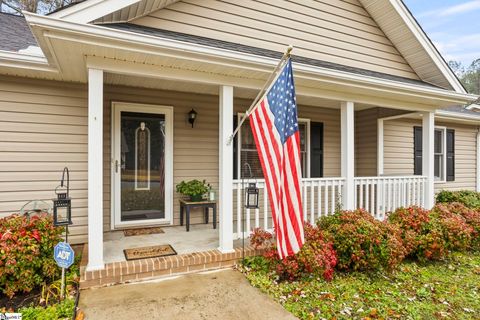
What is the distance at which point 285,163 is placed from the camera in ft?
8.49

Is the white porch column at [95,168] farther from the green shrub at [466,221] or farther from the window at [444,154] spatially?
the window at [444,154]

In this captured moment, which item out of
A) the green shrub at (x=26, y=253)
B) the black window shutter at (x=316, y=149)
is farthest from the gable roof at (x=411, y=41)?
the green shrub at (x=26, y=253)

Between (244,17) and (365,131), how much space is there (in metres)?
4.26

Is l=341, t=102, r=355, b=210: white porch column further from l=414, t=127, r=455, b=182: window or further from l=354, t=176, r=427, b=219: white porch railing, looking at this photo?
l=414, t=127, r=455, b=182: window

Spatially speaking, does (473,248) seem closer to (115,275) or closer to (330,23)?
(330,23)

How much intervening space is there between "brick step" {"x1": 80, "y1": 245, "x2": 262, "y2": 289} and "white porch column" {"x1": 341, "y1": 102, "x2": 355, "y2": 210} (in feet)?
6.94

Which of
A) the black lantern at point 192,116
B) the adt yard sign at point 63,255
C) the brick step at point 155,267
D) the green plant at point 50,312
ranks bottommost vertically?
the green plant at point 50,312

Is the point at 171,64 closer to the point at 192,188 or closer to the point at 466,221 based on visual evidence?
the point at 192,188

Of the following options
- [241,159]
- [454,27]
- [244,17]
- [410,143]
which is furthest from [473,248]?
[454,27]

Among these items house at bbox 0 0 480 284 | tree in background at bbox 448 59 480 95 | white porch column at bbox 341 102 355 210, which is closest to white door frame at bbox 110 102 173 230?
house at bbox 0 0 480 284

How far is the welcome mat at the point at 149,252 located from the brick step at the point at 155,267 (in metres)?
0.18

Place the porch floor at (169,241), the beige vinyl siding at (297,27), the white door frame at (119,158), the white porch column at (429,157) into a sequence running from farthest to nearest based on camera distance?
the white porch column at (429,157)
the white door frame at (119,158)
the beige vinyl siding at (297,27)
the porch floor at (169,241)

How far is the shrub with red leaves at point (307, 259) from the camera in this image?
353cm

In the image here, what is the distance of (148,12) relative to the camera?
13.1 ft
